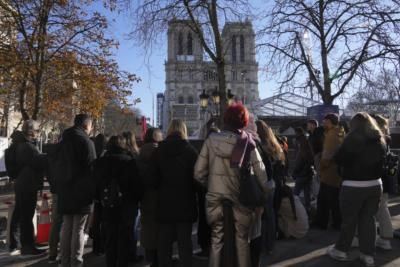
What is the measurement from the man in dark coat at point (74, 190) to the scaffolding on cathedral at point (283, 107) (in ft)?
84.3

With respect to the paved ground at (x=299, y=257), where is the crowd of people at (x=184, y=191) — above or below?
above

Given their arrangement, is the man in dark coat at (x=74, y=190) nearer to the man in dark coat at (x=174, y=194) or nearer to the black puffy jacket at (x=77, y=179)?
the black puffy jacket at (x=77, y=179)

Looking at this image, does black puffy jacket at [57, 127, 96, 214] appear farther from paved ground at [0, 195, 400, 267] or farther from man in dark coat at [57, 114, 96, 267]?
paved ground at [0, 195, 400, 267]

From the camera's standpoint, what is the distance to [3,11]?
496 inches

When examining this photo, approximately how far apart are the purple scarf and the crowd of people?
1cm

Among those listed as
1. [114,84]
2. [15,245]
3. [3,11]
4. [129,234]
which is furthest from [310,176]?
[3,11]

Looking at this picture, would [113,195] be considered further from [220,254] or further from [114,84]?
[114,84]

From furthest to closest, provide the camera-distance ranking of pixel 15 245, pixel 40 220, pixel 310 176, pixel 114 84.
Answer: pixel 114 84 < pixel 310 176 < pixel 40 220 < pixel 15 245

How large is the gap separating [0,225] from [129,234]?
4468 millimetres

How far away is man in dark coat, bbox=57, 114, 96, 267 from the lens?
4.97m

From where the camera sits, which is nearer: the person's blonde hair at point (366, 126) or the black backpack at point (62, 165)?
the black backpack at point (62, 165)

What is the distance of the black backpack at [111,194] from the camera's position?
478 centimetres

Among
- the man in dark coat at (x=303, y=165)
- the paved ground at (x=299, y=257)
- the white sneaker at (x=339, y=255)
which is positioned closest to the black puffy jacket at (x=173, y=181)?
the paved ground at (x=299, y=257)

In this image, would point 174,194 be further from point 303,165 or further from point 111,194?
point 303,165
